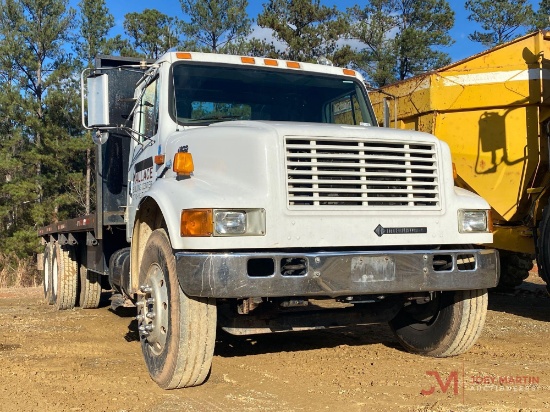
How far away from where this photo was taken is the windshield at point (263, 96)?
17.8ft

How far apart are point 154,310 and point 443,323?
94.6 inches

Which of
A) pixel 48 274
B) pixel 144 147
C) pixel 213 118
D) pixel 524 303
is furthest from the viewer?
pixel 48 274

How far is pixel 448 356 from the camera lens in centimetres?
532

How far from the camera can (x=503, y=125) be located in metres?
7.52

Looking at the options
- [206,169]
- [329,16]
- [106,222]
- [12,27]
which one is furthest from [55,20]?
[206,169]

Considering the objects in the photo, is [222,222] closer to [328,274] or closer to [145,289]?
[328,274]

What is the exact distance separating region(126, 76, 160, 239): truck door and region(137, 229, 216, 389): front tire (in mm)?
875

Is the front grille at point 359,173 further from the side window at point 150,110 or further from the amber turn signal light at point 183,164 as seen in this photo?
the side window at point 150,110

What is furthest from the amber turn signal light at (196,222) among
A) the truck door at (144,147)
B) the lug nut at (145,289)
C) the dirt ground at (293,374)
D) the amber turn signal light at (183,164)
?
the truck door at (144,147)

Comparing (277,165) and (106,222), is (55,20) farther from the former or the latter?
(277,165)

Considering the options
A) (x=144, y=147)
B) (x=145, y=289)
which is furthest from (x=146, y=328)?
(x=144, y=147)

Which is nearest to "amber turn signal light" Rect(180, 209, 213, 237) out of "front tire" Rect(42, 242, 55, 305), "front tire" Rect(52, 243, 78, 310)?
"front tire" Rect(52, 243, 78, 310)

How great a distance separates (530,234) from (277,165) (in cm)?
433

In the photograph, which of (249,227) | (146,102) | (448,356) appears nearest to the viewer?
(249,227)
